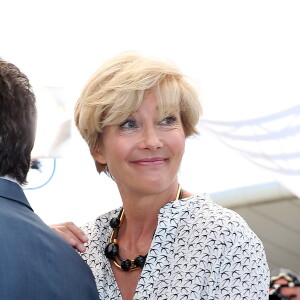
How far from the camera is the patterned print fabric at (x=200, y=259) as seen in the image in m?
1.63

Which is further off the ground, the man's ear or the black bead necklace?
the man's ear

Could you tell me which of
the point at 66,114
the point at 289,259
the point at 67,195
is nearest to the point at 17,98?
the point at 66,114

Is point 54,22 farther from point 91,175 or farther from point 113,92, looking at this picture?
point 113,92

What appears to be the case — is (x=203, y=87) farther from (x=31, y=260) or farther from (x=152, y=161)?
(x=31, y=260)

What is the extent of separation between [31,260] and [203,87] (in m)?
1.82

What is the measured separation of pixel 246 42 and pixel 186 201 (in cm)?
129

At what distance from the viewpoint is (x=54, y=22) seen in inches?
135

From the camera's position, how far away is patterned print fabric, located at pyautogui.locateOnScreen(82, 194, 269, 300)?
5.35ft

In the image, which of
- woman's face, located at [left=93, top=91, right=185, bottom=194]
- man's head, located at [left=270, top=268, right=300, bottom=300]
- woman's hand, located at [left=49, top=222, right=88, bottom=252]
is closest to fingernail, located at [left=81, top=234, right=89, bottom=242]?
woman's hand, located at [left=49, top=222, right=88, bottom=252]

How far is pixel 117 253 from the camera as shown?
73.3 inches

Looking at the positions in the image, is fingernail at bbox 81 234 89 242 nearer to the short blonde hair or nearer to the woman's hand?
the woman's hand

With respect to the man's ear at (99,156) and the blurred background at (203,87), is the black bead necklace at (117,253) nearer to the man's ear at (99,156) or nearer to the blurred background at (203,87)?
the man's ear at (99,156)

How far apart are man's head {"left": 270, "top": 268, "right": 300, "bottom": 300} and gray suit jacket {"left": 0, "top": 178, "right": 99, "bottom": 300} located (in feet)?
3.96

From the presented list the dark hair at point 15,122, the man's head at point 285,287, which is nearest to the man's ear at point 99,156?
the dark hair at point 15,122
